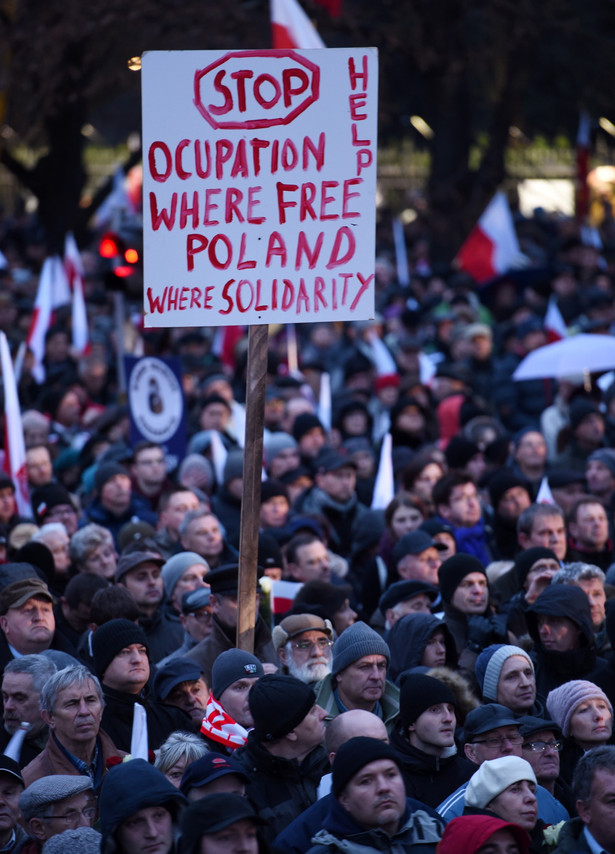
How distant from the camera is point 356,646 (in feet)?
18.4

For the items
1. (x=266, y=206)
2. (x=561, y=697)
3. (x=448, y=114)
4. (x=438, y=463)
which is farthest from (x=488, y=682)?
(x=448, y=114)

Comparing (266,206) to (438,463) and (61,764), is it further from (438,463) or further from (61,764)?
(438,463)

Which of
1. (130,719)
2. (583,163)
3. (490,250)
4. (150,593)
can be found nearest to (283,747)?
(130,719)

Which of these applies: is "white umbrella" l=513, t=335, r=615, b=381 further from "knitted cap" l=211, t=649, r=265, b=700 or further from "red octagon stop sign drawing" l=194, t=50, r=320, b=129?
"red octagon stop sign drawing" l=194, t=50, r=320, b=129

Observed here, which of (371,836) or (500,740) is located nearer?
(371,836)

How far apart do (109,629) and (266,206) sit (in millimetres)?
1815

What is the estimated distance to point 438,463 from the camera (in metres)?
9.41

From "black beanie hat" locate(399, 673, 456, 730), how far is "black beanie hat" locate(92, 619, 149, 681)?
1142 millimetres

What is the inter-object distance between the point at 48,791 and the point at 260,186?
2.13 metres

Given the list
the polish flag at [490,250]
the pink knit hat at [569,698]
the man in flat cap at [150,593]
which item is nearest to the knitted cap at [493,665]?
the pink knit hat at [569,698]

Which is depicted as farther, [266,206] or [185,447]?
[185,447]

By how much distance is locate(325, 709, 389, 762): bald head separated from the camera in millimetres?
4789

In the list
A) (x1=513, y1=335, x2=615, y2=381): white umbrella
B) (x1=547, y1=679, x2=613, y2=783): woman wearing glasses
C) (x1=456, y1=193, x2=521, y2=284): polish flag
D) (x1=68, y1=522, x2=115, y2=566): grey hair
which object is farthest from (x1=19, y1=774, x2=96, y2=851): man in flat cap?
(x1=456, y1=193, x2=521, y2=284): polish flag

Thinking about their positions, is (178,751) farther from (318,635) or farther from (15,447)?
(15,447)
